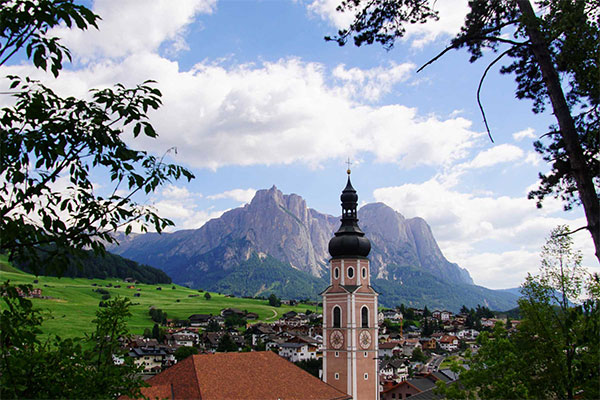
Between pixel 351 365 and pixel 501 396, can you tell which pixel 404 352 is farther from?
pixel 501 396

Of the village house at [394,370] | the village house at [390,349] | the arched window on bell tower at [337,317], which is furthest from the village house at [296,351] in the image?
the arched window on bell tower at [337,317]

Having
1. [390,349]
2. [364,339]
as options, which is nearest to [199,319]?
[390,349]

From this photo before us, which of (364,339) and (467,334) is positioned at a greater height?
(364,339)

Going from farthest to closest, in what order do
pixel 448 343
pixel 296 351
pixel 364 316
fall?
pixel 448 343 < pixel 296 351 < pixel 364 316

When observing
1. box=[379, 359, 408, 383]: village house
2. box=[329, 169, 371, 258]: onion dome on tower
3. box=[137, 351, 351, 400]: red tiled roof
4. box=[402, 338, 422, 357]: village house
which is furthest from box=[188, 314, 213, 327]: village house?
box=[137, 351, 351, 400]: red tiled roof

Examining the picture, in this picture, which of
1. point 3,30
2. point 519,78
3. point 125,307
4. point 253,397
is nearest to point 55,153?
point 3,30

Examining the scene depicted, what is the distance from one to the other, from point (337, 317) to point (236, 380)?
15118mm

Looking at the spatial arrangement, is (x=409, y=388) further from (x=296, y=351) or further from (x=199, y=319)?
(x=199, y=319)

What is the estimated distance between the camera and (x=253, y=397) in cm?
3184

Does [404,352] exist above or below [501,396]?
below

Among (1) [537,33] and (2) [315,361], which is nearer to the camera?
(1) [537,33]

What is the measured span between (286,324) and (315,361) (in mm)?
68371

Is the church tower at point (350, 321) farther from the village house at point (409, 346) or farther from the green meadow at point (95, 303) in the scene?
the village house at point (409, 346)

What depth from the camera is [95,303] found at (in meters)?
146
